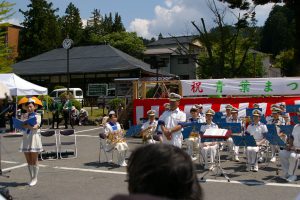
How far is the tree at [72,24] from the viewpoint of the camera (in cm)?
7073

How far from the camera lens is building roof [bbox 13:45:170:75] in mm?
41781

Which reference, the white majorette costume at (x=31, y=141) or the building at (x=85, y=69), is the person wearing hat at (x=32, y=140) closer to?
the white majorette costume at (x=31, y=141)

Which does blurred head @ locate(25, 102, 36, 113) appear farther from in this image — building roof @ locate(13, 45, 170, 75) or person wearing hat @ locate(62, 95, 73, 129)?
building roof @ locate(13, 45, 170, 75)

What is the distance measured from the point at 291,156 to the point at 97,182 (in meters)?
4.21

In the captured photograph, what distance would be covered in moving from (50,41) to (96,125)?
41.2 meters

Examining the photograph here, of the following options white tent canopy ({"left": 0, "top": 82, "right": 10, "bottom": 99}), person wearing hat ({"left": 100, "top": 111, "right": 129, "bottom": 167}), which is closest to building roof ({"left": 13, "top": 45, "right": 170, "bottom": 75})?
person wearing hat ({"left": 100, "top": 111, "right": 129, "bottom": 167})

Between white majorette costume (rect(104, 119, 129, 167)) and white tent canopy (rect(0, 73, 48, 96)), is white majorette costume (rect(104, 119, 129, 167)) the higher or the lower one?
the lower one

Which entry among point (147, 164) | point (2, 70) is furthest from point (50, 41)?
point (147, 164)

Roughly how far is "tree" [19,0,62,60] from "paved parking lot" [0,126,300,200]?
50.8 meters

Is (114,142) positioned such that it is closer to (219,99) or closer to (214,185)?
(214,185)

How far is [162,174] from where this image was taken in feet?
5.35

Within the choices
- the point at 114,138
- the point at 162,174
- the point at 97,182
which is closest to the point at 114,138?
the point at 114,138

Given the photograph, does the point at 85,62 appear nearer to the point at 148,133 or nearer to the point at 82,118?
the point at 82,118

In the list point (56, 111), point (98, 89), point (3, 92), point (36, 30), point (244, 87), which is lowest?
point (56, 111)
